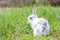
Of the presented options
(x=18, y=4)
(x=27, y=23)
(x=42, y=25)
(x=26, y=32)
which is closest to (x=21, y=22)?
(x=27, y=23)

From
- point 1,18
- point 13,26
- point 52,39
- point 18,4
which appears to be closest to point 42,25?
point 52,39

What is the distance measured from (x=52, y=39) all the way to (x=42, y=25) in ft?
1.46

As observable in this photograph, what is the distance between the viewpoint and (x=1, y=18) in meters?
6.96

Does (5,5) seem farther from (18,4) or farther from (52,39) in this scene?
(52,39)

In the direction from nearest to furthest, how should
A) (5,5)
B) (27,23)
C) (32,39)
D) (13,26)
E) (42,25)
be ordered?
(32,39), (42,25), (13,26), (27,23), (5,5)

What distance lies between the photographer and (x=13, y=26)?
21.0 feet

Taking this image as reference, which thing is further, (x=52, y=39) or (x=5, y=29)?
(x=5, y=29)

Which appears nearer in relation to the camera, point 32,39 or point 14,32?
point 32,39

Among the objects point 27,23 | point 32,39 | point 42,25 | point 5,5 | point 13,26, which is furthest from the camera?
point 5,5

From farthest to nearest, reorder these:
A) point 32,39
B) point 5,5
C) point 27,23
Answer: point 5,5 < point 27,23 < point 32,39

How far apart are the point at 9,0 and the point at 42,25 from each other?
6.44 meters

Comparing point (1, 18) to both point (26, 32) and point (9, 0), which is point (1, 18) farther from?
point (9, 0)

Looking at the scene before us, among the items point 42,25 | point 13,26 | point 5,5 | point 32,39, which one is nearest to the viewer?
point 32,39

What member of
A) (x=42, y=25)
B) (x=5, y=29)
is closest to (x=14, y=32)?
(x=5, y=29)
